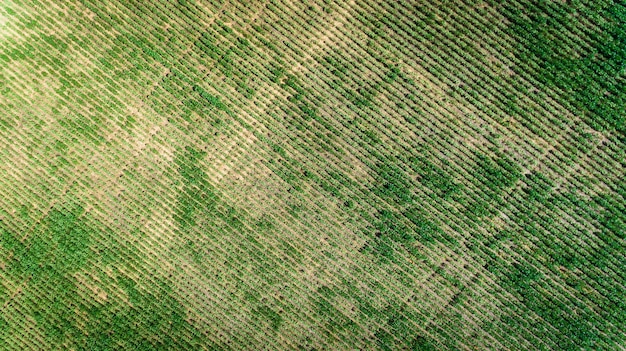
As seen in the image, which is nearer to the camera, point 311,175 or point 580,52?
point 580,52

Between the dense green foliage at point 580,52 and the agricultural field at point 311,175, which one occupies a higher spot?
the dense green foliage at point 580,52

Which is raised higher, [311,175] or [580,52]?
[580,52]

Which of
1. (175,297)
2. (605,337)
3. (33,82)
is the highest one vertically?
(605,337)

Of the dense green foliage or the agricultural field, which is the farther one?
the agricultural field

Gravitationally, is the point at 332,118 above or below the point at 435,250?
above

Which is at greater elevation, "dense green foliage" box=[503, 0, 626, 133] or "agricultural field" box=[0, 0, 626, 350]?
"dense green foliage" box=[503, 0, 626, 133]

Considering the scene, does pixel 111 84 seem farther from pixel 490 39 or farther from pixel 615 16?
pixel 615 16

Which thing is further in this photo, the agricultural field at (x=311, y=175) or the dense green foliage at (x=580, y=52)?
the agricultural field at (x=311, y=175)

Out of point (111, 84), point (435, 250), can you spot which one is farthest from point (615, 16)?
point (111, 84)
